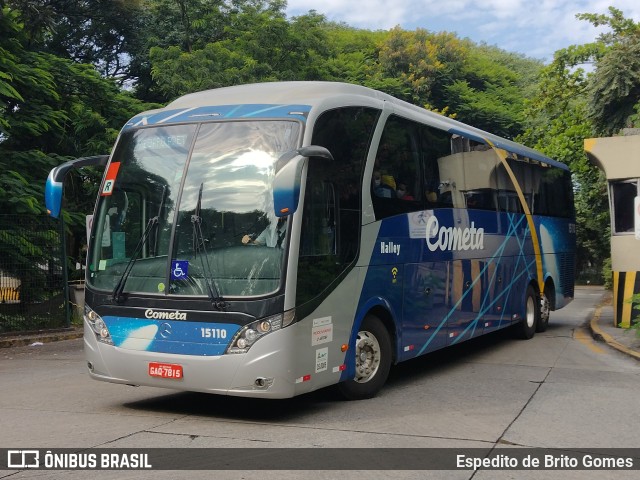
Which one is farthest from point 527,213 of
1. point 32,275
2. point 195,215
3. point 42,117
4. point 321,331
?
point 42,117

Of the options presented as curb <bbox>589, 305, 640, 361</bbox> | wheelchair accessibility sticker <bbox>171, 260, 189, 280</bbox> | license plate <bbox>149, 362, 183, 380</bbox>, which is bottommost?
curb <bbox>589, 305, 640, 361</bbox>

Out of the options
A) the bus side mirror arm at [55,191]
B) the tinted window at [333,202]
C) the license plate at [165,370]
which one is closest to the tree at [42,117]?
the bus side mirror arm at [55,191]

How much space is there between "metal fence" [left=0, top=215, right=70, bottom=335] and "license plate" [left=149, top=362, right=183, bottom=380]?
922 cm

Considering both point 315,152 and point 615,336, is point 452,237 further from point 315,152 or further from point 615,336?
point 615,336

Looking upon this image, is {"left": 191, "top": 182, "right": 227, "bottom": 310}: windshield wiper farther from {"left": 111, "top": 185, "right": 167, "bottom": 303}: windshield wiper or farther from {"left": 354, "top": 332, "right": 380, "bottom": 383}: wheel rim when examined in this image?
{"left": 354, "top": 332, "right": 380, "bottom": 383}: wheel rim

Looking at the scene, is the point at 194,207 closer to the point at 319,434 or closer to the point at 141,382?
the point at 141,382

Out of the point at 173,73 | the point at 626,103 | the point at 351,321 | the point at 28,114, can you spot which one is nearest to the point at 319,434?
the point at 351,321

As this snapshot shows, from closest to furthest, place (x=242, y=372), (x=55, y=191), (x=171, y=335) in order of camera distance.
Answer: (x=242, y=372) < (x=171, y=335) < (x=55, y=191)

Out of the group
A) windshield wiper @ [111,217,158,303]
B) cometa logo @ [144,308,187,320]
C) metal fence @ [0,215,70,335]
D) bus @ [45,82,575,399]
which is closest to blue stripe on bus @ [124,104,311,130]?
bus @ [45,82,575,399]

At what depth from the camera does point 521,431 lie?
7250 millimetres

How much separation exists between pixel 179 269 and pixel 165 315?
468mm

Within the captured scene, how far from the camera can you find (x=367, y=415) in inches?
311

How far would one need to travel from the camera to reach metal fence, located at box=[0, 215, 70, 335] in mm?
15602

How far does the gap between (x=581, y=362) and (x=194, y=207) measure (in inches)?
285
